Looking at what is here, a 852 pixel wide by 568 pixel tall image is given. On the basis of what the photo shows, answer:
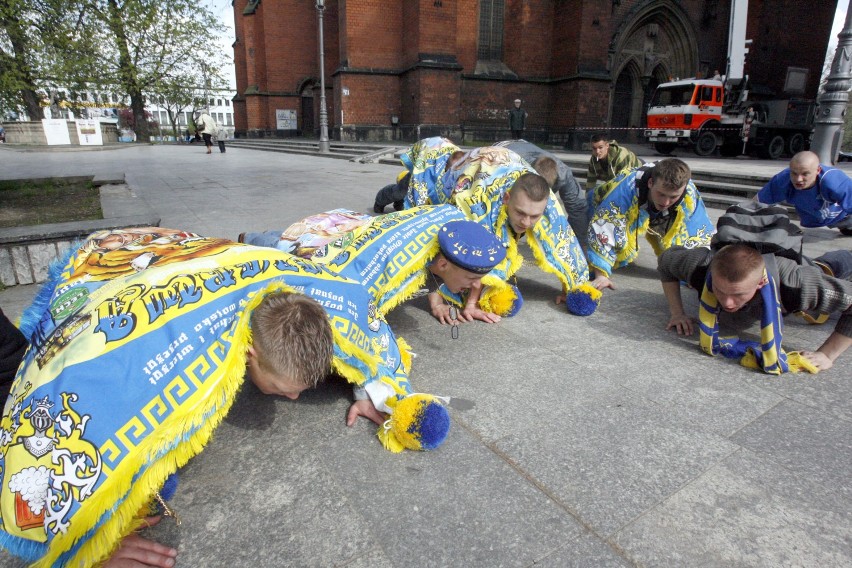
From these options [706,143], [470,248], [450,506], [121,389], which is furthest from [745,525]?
[706,143]

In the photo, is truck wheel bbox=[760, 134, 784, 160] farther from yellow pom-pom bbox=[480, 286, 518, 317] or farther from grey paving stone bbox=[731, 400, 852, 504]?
grey paving stone bbox=[731, 400, 852, 504]

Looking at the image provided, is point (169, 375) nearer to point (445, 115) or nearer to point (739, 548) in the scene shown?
point (739, 548)

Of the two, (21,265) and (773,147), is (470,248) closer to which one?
(21,265)

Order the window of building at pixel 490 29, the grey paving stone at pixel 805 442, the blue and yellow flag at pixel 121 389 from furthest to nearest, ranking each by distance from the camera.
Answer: the window of building at pixel 490 29 → the grey paving stone at pixel 805 442 → the blue and yellow flag at pixel 121 389

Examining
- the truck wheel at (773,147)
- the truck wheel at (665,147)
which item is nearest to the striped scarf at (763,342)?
the truck wheel at (665,147)

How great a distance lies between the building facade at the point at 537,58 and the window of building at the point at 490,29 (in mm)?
39

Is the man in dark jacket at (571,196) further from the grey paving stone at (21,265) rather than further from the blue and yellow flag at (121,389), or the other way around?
the grey paving stone at (21,265)

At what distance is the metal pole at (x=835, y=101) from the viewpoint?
7123mm

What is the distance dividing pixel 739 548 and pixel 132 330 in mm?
1873

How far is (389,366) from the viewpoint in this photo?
2051 mm

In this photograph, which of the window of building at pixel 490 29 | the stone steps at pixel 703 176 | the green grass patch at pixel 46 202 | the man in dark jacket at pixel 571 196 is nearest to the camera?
the man in dark jacket at pixel 571 196

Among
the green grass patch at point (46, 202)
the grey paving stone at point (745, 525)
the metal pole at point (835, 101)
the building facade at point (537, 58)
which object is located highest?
the building facade at point (537, 58)

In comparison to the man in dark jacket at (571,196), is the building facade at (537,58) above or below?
above

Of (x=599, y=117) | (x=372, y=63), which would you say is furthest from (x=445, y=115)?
(x=599, y=117)
